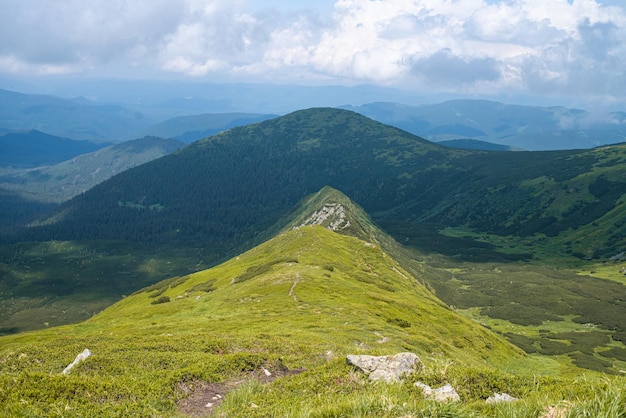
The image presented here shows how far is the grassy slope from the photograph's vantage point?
16222mm

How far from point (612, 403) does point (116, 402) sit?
733 inches

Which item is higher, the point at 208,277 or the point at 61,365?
the point at 61,365

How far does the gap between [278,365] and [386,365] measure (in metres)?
7.52

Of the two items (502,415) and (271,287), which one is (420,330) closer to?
(271,287)

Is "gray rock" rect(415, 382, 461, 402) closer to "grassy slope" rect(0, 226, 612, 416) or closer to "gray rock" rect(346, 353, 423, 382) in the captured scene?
"grassy slope" rect(0, 226, 612, 416)

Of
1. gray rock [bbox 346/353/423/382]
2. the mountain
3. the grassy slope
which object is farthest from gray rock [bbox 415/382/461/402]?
gray rock [bbox 346/353/423/382]

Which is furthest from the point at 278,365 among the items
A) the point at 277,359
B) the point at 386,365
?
the point at 386,365

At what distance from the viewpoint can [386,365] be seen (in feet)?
70.7

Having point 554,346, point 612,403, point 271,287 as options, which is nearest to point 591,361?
point 554,346

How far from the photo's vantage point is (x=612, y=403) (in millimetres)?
11875

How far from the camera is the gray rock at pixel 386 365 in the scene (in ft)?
66.4

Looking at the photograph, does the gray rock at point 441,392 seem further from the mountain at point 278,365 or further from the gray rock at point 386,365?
the gray rock at point 386,365

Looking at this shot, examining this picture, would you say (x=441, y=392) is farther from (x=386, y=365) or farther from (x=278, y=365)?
(x=278, y=365)

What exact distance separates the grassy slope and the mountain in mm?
94
